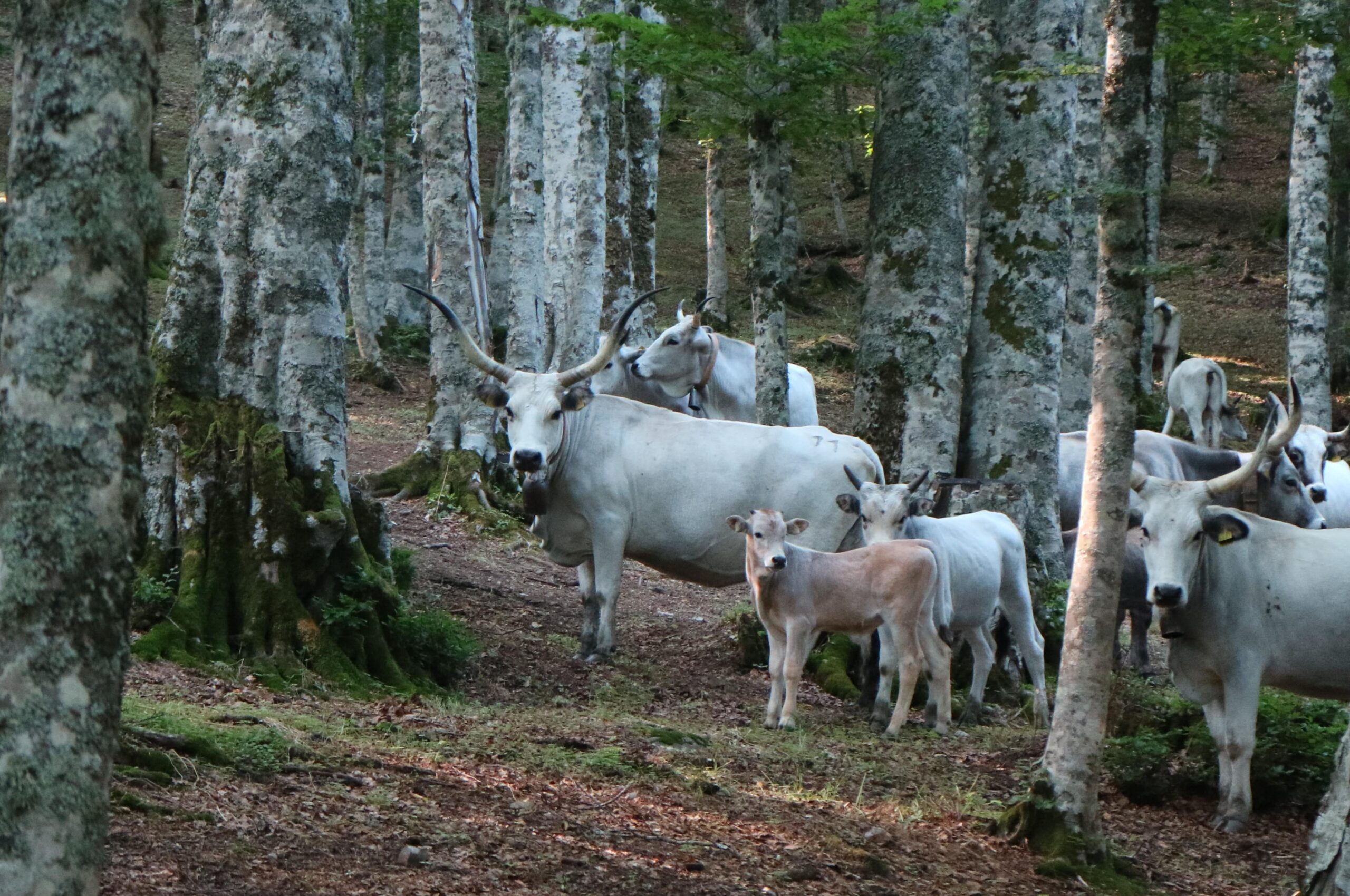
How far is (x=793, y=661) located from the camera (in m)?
9.79

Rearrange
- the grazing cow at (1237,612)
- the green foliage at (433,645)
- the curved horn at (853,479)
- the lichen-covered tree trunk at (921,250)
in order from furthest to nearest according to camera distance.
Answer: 1. the lichen-covered tree trunk at (921,250)
2. the curved horn at (853,479)
3. the green foliage at (433,645)
4. the grazing cow at (1237,612)

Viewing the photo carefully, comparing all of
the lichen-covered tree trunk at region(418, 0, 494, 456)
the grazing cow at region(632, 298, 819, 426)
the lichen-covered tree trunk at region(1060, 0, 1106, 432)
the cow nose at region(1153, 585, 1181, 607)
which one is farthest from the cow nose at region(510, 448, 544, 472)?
the lichen-covered tree trunk at region(1060, 0, 1106, 432)

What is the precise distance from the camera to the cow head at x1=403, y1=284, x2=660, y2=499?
11.0 meters

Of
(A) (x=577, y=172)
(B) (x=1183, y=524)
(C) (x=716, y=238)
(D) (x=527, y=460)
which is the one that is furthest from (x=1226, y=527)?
(C) (x=716, y=238)

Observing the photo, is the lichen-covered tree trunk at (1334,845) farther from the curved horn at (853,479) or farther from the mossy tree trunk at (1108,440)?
the curved horn at (853,479)

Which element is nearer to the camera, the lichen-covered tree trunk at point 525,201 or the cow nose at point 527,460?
the cow nose at point 527,460

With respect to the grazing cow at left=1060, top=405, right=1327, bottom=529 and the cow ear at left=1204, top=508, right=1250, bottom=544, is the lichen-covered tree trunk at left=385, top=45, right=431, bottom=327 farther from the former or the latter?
the cow ear at left=1204, top=508, right=1250, bottom=544

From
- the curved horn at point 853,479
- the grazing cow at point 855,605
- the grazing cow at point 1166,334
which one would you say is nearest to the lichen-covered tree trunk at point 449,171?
the curved horn at point 853,479

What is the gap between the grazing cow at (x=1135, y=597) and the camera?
12.5m

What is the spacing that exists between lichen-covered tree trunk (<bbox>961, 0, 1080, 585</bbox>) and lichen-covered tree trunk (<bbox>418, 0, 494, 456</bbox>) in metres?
5.59

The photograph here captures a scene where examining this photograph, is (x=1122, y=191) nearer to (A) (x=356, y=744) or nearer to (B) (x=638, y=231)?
(A) (x=356, y=744)

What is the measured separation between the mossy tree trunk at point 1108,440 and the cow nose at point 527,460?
5027 millimetres

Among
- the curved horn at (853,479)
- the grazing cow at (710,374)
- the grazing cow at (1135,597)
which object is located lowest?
the grazing cow at (1135,597)

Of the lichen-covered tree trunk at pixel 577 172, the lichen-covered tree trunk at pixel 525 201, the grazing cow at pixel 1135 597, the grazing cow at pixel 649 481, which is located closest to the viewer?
the grazing cow at pixel 649 481
